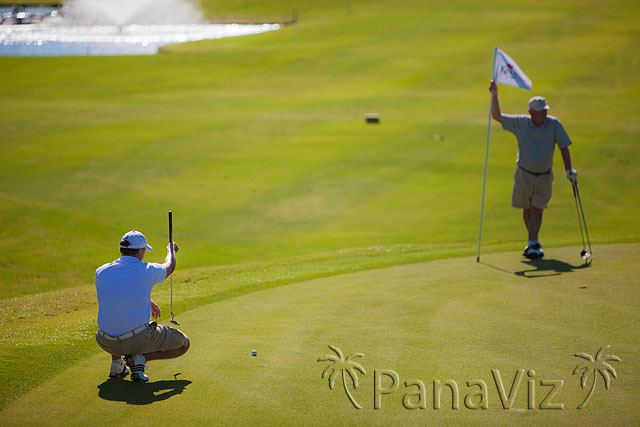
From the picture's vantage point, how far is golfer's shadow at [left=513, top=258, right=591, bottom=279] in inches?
363

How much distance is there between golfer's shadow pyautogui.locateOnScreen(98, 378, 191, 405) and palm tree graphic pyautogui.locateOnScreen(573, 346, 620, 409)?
9.82ft

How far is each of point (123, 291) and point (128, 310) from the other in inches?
6.3

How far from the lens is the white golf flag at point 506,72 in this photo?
11328mm

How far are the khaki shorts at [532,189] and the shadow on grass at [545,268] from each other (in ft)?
4.18

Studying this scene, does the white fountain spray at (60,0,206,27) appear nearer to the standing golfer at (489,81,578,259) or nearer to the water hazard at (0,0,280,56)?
the water hazard at (0,0,280,56)

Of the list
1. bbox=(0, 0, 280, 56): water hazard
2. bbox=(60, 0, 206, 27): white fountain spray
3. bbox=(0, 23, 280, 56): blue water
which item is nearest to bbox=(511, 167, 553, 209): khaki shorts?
bbox=(0, 23, 280, 56): blue water

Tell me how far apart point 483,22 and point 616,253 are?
39.6 m

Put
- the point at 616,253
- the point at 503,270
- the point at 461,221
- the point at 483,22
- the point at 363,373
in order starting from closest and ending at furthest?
the point at 363,373 → the point at 503,270 → the point at 616,253 → the point at 461,221 → the point at 483,22

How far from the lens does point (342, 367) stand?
19.6 ft

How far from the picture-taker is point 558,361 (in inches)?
237

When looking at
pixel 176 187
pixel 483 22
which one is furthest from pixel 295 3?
pixel 176 187

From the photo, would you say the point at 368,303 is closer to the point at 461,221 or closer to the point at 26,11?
the point at 461,221

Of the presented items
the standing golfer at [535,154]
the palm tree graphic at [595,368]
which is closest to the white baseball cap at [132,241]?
the palm tree graphic at [595,368]

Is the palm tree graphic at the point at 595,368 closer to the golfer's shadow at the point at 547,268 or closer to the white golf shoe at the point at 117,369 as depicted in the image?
the golfer's shadow at the point at 547,268
